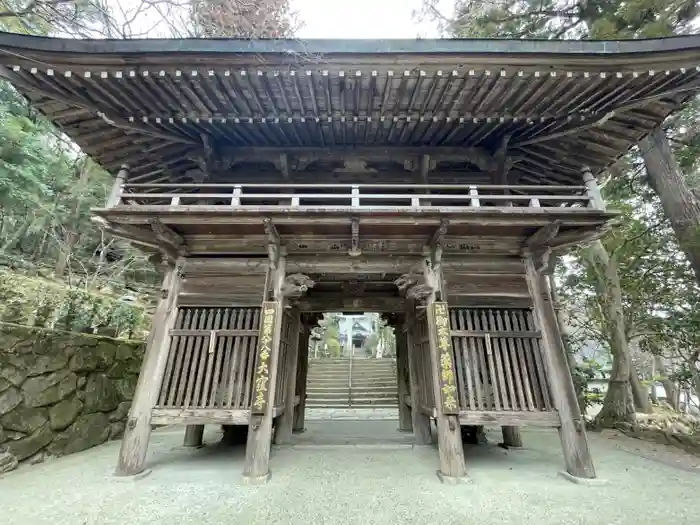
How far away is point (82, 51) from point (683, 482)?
10.9 m

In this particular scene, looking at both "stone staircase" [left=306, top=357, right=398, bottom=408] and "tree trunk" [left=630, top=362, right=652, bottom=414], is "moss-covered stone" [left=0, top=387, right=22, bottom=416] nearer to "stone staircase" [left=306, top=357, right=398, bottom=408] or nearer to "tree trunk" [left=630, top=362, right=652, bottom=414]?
"stone staircase" [left=306, top=357, right=398, bottom=408]

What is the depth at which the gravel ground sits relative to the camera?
398cm

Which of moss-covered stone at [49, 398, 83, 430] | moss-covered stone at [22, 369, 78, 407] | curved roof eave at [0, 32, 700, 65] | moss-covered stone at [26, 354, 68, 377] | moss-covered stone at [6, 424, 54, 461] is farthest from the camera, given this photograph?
moss-covered stone at [49, 398, 83, 430]

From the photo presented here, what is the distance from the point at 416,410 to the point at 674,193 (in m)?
7.90

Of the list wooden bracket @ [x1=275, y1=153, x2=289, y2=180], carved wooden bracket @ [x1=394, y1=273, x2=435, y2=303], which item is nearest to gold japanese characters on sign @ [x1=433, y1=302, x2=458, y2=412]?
carved wooden bracket @ [x1=394, y1=273, x2=435, y2=303]

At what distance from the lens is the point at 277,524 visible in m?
3.81

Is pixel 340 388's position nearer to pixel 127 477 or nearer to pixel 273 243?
pixel 127 477

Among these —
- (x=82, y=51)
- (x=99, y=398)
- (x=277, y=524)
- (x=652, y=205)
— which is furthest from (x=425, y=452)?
(x=652, y=205)

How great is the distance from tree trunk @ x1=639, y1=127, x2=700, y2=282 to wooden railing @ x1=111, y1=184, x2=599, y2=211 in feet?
9.56

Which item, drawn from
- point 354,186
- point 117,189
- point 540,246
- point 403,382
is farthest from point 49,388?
point 540,246

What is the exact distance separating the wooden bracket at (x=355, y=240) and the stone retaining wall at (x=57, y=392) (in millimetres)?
5765

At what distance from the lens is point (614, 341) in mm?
9719

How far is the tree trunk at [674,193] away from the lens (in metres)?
7.39

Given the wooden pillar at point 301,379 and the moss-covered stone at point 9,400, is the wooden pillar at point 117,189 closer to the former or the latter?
the moss-covered stone at point 9,400
